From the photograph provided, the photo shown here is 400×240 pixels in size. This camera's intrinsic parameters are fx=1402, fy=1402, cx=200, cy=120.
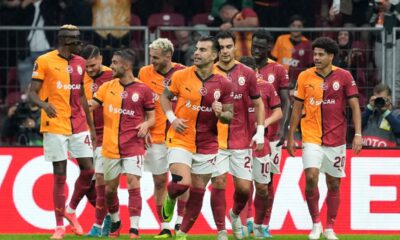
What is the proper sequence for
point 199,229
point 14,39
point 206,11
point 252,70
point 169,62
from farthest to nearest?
point 206,11
point 14,39
point 199,229
point 169,62
point 252,70

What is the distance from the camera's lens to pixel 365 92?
2139 centimetres

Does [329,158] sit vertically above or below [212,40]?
below

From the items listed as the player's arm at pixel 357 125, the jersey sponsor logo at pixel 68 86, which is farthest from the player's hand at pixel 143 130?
the player's arm at pixel 357 125

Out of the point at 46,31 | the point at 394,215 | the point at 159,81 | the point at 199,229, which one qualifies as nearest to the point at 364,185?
the point at 394,215

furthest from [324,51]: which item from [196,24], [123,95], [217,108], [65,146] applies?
[196,24]

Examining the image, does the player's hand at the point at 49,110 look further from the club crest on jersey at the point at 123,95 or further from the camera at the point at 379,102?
the camera at the point at 379,102

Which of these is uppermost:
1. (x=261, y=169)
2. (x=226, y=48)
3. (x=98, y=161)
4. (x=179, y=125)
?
(x=226, y=48)

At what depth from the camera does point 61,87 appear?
1756 centimetres

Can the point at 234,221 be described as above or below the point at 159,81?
below

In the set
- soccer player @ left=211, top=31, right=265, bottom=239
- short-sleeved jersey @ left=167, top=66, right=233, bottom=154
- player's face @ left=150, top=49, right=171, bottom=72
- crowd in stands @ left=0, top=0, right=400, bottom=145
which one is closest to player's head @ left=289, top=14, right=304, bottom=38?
crowd in stands @ left=0, top=0, right=400, bottom=145

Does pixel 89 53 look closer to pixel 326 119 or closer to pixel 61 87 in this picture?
pixel 61 87

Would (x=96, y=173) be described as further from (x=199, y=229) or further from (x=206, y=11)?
(x=206, y=11)

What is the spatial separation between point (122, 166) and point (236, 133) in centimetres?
153

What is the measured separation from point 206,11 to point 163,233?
6.97 meters
